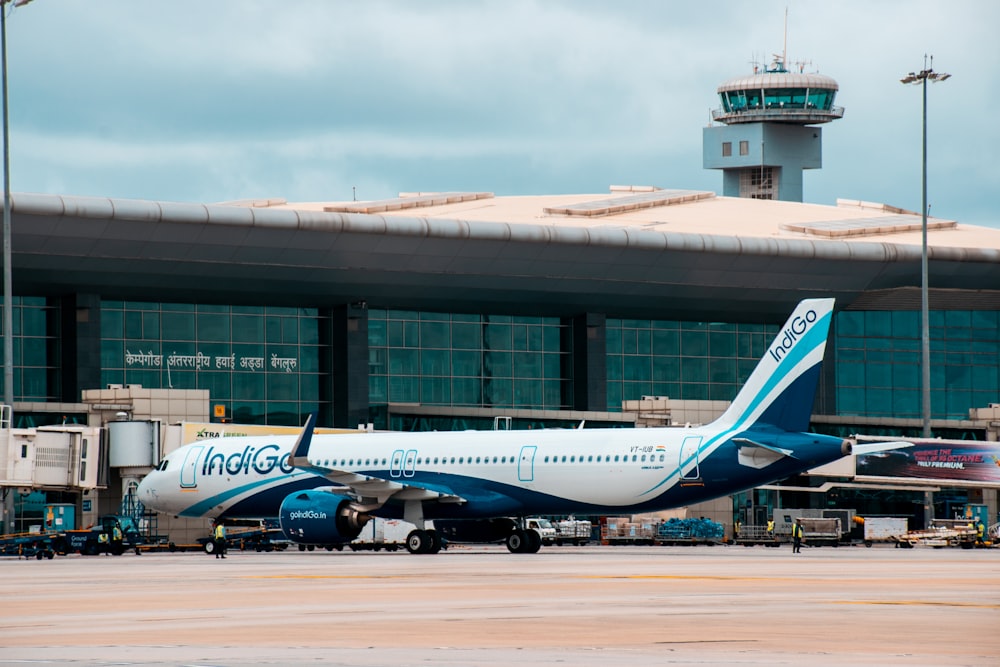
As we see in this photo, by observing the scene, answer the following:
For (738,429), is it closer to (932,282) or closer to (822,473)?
(822,473)

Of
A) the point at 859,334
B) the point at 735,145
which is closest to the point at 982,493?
the point at 859,334

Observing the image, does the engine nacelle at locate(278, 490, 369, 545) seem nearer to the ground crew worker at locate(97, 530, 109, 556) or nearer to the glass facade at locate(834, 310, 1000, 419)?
the ground crew worker at locate(97, 530, 109, 556)

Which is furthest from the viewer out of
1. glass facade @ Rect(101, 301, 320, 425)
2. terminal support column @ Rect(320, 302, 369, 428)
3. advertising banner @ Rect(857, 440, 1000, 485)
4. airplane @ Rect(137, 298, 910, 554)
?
terminal support column @ Rect(320, 302, 369, 428)

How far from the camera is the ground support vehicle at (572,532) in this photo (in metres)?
64.6

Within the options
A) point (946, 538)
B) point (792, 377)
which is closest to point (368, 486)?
point (792, 377)

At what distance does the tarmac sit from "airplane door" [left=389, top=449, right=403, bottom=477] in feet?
40.0

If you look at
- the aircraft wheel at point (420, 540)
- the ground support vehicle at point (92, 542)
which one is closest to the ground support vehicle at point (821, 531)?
the aircraft wheel at point (420, 540)

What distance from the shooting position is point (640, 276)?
8019 cm

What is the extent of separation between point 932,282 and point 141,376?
39.5m

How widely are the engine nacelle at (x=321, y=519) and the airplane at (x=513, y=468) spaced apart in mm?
40

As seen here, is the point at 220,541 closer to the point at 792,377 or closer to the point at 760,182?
the point at 792,377

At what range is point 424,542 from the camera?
4881cm

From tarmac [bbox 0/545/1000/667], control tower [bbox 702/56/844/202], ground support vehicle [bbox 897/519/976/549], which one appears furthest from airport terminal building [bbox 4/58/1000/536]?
control tower [bbox 702/56/844/202]

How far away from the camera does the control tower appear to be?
147250 millimetres
